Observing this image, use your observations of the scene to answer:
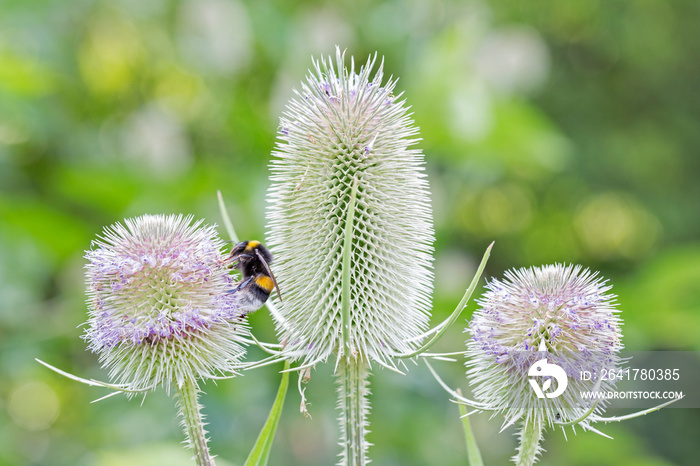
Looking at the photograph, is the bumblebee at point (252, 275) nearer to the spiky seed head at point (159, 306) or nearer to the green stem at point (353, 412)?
the spiky seed head at point (159, 306)

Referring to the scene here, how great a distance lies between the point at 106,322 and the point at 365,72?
1.34m

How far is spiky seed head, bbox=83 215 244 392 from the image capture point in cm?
255

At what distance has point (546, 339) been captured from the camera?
2586 millimetres

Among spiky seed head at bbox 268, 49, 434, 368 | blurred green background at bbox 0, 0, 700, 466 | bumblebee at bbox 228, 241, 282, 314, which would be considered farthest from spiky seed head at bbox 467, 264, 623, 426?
blurred green background at bbox 0, 0, 700, 466

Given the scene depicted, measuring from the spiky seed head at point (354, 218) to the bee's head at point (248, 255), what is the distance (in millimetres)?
99

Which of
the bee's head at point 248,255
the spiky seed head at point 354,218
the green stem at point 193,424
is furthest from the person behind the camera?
the bee's head at point 248,255

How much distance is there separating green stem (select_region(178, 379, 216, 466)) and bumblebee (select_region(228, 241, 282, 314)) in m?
0.35

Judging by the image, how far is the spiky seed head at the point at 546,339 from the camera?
2.55 meters

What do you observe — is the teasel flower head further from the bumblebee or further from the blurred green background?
the blurred green background

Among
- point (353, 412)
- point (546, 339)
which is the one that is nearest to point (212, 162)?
point (353, 412)

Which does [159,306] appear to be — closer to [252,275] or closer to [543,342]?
[252,275]

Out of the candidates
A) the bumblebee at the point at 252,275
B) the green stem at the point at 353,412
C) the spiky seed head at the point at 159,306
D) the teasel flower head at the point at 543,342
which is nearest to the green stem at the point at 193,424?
the spiky seed head at the point at 159,306

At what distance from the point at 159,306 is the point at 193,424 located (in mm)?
415

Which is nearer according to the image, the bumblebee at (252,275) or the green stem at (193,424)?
the green stem at (193,424)
